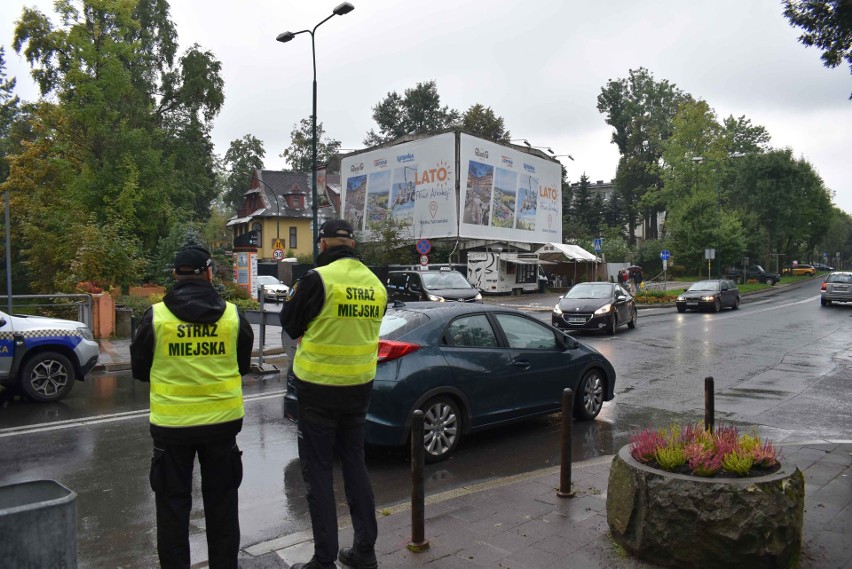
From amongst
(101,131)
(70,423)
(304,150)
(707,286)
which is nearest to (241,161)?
(304,150)

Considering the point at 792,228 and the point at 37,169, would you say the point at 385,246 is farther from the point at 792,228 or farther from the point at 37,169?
the point at 792,228

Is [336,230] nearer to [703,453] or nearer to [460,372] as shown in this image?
[703,453]

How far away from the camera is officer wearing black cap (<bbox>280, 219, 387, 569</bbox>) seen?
376 centimetres

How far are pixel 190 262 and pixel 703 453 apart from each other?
3.07 m

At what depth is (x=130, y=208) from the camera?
A: 28.3m

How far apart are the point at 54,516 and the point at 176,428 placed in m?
1.01

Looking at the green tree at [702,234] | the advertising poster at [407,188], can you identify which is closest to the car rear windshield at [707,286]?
the advertising poster at [407,188]

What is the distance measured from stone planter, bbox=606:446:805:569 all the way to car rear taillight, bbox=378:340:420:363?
2851 millimetres

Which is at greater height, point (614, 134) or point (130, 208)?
point (614, 134)

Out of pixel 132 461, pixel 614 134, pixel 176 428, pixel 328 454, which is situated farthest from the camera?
pixel 614 134

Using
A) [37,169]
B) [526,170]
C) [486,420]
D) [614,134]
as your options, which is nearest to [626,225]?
[614,134]

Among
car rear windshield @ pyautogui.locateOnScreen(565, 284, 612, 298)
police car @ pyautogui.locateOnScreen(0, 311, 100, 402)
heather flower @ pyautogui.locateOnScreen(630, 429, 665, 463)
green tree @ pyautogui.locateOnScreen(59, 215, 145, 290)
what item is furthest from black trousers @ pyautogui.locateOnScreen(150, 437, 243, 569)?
green tree @ pyautogui.locateOnScreen(59, 215, 145, 290)

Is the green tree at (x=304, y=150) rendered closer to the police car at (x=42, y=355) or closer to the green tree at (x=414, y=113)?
the green tree at (x=414, y=113)

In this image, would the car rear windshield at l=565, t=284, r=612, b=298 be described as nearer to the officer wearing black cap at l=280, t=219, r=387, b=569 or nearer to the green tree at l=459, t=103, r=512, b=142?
the officer wearing black cap at l=280, t=219, r=387, b=569
